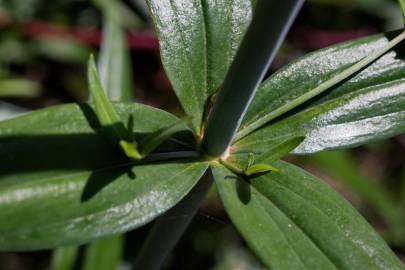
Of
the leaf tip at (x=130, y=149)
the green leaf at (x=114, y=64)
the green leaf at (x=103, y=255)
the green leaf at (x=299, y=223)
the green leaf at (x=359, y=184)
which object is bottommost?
the green leaf at (x=359, y=184)

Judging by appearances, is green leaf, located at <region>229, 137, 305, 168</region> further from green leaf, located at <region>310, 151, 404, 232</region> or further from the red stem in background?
the red stem in background

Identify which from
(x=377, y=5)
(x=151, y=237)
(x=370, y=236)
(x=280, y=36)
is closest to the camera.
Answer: (x=280, y=36)

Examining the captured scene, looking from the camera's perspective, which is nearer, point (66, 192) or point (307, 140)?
point (66, 192)

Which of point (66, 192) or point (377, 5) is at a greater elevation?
point (66, 192)

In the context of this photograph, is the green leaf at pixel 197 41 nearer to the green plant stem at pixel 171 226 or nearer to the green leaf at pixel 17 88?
the green plant stem at pixel 171 226

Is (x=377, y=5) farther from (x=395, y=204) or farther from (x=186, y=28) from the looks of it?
(x=186, y=28)

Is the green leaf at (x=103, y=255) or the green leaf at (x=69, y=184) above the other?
the green leaf at (x=69, y=184)

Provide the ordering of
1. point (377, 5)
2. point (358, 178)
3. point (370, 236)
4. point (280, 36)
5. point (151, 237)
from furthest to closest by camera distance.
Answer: point (377, 5) → point (358, 178) → point (151, 237) → point (370, 236) → point (280, 36)

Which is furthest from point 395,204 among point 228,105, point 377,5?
point 228,105

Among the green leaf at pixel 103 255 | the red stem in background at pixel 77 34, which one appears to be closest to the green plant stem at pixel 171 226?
the green leaf at pixel 103 255
